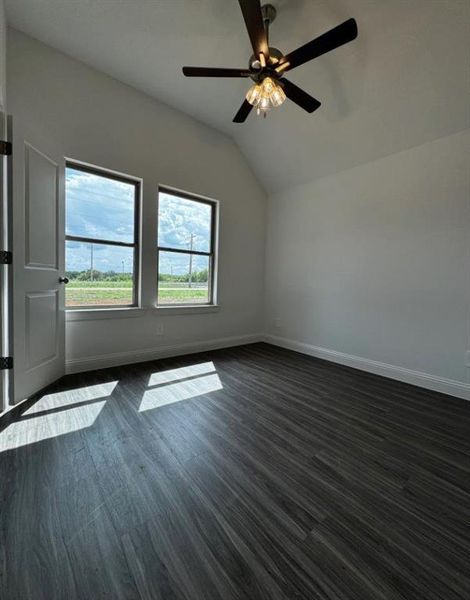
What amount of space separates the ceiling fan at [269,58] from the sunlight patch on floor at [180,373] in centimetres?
258

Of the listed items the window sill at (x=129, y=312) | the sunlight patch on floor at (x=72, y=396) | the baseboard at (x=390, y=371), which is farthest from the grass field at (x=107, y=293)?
the baseboard at (x=390, y=371)

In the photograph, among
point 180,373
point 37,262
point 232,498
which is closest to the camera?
point 232,498

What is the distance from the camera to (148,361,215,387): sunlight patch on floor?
8.56ft

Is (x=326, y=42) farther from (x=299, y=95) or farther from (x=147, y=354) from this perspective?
(x=147, y=354)

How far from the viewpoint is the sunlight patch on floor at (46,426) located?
159 centimetres

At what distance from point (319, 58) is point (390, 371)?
3.28m

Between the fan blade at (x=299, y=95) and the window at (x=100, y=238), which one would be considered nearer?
the fan blade at (x=299, y=95)

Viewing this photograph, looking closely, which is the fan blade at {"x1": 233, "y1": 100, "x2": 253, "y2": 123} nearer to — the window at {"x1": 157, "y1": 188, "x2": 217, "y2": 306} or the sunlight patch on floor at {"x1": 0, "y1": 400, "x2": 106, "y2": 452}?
the window at {"x1": 157, "y1": 188, "x2": 217, "y2": 306}

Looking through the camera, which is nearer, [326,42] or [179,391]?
[326,42]

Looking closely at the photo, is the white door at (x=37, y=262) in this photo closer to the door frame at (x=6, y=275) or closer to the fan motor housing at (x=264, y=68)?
the door frame at (x=6, y=275)

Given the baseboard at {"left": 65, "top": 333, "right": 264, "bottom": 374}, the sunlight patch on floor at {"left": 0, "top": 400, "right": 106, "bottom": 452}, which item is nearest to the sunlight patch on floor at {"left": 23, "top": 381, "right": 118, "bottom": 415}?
the sunlight patch on floor at {"left": 0, "top": 400, "right": 106, "bottom": 452}

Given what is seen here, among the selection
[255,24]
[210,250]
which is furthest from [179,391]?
[255,24]

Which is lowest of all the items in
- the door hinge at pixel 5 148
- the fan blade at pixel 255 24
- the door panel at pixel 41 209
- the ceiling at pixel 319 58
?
the door panel at pixel 41 209

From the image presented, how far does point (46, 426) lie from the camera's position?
1.75 m
